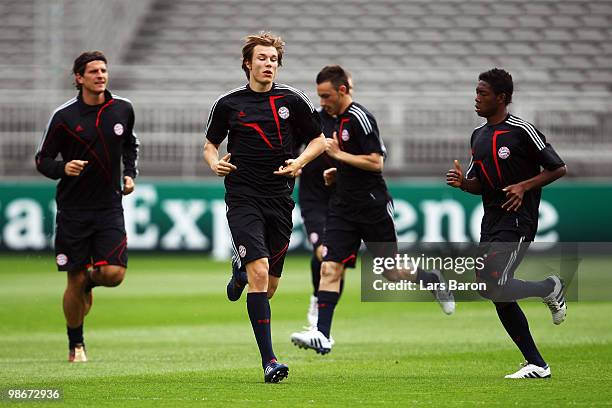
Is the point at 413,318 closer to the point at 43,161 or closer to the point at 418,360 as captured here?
the point at 418,360

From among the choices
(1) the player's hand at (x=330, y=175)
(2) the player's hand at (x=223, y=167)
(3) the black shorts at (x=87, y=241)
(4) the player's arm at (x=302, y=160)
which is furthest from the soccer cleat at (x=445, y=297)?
(2) the player's hand at (x=223, y=167)

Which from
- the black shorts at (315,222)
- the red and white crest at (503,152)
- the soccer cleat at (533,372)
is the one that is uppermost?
the red and white crest at (503,152)

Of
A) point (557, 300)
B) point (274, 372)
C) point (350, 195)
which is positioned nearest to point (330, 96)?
point (350, 195)

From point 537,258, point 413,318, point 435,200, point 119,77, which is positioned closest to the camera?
point 537,258

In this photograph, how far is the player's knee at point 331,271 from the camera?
1077 cm

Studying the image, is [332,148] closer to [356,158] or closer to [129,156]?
[356,158]

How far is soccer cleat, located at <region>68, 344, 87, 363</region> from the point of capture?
33.5 ft

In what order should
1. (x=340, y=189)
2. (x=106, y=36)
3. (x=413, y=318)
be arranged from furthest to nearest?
(x=106, y=36) → (x=413, y=318) → (x=340, y=189)

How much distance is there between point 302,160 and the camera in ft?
28.3

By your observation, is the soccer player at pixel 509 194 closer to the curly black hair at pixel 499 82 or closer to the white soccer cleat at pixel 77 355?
the curly black hair at pixel 499 82

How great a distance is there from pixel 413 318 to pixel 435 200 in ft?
25.3

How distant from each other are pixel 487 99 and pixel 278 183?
1.64m

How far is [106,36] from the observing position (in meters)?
27.2

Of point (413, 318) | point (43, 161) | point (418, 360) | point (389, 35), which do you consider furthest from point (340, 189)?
point (389, 35)
